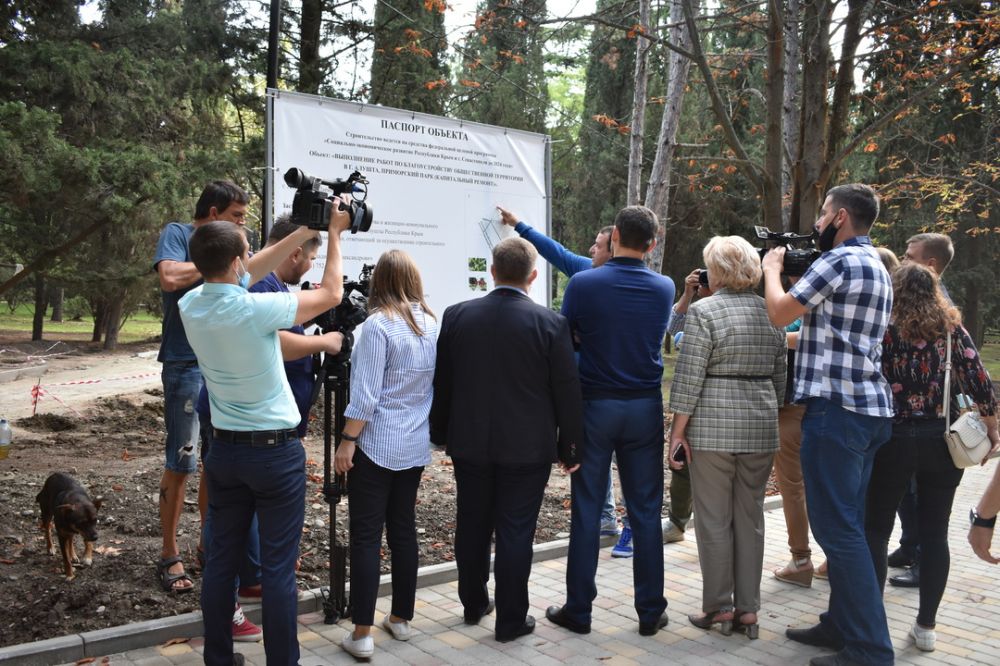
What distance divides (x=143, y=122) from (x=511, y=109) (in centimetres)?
1428

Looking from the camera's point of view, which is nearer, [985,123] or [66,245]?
[66,245]

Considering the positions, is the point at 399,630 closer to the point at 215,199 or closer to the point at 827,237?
the point at 215,199

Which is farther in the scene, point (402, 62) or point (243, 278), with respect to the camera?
point (402, 62)

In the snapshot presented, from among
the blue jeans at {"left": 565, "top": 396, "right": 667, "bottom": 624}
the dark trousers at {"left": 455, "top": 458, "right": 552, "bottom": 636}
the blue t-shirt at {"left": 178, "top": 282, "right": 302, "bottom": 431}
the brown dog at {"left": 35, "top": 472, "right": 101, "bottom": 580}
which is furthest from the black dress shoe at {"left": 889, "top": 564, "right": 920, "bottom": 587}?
the brown dog at {"left": 35, "top": 472, "right": 101, "bottom": 580}

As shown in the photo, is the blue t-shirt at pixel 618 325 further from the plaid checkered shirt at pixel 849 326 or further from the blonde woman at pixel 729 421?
the plaid checkered shirt at pixel 849 326

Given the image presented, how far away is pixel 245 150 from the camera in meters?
11.5

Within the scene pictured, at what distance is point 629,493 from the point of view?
4.45 metres

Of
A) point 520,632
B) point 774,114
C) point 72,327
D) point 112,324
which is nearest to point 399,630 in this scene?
point 520,632

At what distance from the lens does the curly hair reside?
13.7 ft

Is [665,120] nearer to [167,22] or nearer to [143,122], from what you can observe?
[143,122]

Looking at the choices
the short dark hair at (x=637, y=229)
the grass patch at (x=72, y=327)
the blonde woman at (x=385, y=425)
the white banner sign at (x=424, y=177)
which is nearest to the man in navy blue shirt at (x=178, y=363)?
the white banner sign at (x=424, y=177)

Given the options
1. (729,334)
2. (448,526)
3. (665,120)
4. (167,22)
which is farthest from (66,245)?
(729,334)

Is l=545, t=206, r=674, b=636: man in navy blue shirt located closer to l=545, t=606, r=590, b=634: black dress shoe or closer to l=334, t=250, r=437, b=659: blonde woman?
l=545, t=606, r=590, b=634: black dress shoe

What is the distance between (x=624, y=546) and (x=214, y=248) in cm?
378
